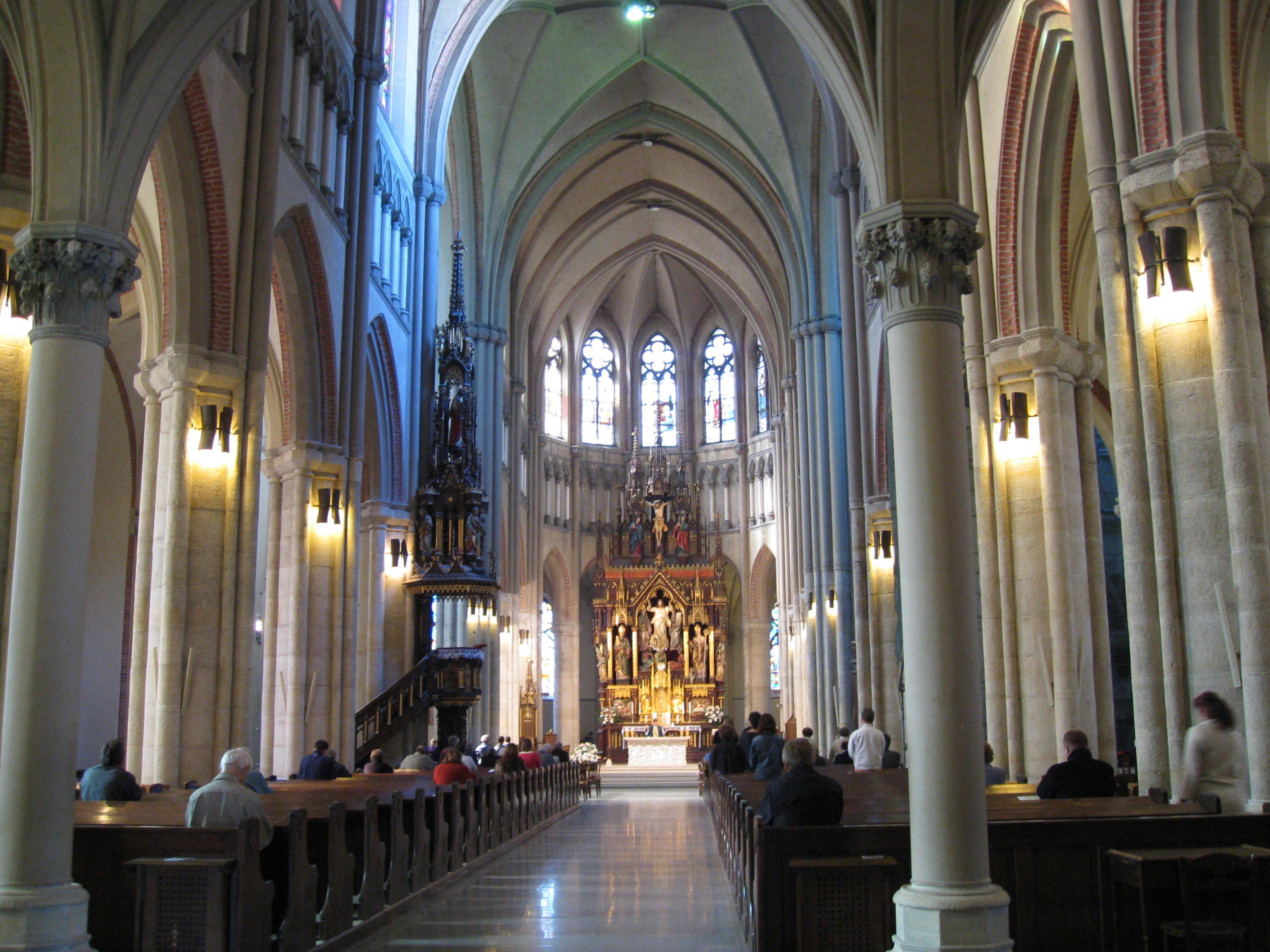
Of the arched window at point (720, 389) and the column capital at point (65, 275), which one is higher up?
the arched window at point (720, 389)

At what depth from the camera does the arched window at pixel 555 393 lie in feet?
128

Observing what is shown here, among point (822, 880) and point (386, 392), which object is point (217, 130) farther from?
point (822, 880)

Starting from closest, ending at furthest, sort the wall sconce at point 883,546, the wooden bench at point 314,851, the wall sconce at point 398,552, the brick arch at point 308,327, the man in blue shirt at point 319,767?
the wooden bench at point 314,851 → the man in blue shirt at point 319,767 → the brick arch at point 308,327 → the wall sconce at point 883,546 → the wall sconce at point 398,552

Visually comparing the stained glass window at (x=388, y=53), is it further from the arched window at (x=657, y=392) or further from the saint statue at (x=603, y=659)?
the arched window at (x=657, y=392)

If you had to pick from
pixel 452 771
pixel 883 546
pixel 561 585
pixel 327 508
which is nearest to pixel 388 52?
pixel 327 508

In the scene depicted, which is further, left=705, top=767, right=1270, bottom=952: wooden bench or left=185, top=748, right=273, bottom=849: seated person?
left=185, top=748, right=273, bottom=849: seated person

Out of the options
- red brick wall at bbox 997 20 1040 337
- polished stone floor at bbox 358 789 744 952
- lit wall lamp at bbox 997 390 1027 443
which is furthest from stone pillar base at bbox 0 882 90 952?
red brick wall at bbox 997 20 1040 337

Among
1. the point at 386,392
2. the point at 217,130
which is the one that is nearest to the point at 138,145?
the point at 217,130

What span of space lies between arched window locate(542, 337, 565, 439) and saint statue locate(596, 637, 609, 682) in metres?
7.24

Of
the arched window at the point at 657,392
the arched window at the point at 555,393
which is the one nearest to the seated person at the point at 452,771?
the arched window at the point at 555,393

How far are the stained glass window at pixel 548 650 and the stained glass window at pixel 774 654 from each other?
693cm

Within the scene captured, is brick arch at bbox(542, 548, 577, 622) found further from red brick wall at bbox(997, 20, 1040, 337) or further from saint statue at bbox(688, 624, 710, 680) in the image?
red brick wall at bbox(997, 20, 1040, 337)

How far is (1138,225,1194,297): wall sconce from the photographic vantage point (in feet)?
28.5

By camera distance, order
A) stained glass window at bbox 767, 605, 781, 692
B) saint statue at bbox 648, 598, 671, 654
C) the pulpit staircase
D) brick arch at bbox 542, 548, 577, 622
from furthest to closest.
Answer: stained glass window at bbox 767, 605, 781, 692, brick arch at bbox 542, 548, 577, 622, saint statue at bbox 648, 598, 671, 654, the pulpit staircase
